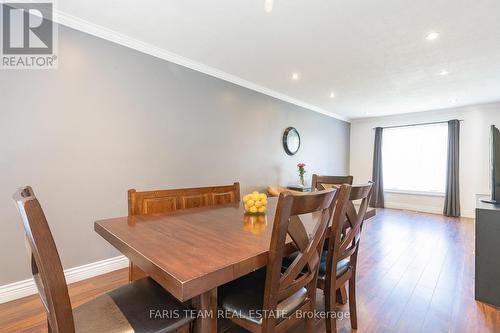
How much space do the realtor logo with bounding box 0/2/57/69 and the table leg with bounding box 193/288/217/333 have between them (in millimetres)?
2375

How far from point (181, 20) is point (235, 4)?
21.7 inches

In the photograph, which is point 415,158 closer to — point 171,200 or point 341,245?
point 341,245

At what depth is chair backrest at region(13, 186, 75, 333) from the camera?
2.20 ft

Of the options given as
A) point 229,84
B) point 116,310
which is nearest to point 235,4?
point 229,84

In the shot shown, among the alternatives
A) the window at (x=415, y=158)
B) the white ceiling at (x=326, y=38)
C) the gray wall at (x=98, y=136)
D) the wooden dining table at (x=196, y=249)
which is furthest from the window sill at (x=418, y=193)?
the wooden dining table at (x=196, y=249)

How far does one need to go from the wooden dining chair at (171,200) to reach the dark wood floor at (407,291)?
1.06m

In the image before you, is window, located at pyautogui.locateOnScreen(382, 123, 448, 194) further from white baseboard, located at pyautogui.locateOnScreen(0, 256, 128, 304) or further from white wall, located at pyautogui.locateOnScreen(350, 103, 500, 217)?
white baseboard, located at pyautogui.locateOnScreen(0, 256, 128, 304)

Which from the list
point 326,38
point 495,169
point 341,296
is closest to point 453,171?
point 495,169

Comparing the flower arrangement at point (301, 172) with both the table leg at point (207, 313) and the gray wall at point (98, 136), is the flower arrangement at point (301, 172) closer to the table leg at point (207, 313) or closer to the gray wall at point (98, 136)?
the gray wall at point (98, 136)

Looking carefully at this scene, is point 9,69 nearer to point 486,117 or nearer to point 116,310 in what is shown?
point 116,310

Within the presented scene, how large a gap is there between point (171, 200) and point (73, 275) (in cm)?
142


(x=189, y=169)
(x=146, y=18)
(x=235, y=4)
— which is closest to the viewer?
(x=235, y=4)

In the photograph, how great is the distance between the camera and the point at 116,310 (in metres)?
0.97

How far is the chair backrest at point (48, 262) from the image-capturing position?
0.67m
